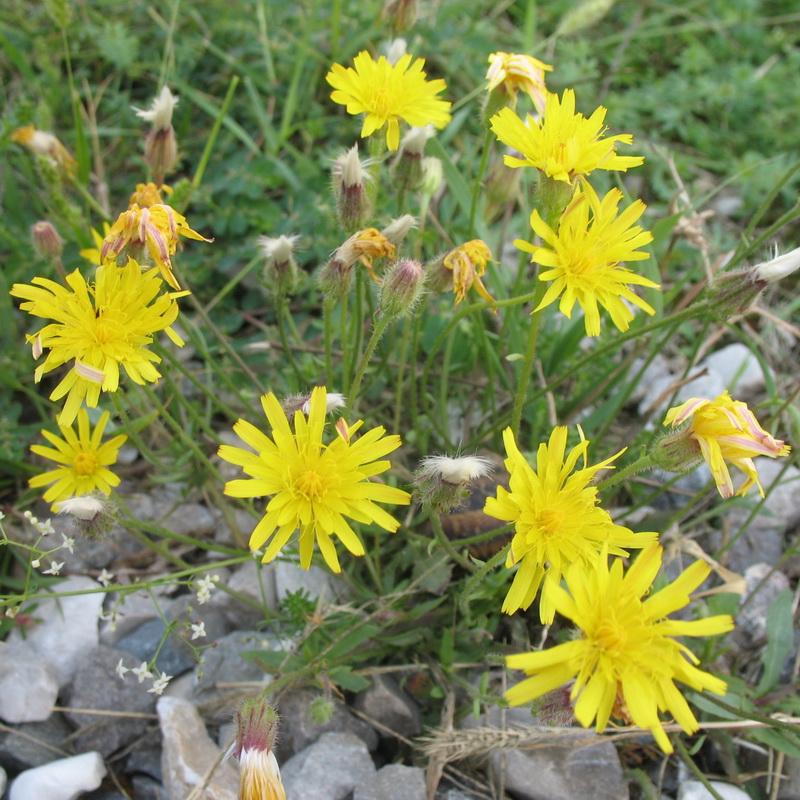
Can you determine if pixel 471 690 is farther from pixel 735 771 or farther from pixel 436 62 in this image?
pixel 436 62

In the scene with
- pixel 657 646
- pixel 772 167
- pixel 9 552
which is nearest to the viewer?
pixel 657 646

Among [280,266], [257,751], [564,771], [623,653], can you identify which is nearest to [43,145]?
[280,266]

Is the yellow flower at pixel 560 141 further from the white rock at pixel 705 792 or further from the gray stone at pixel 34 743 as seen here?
the gray stone at pixel 34 743

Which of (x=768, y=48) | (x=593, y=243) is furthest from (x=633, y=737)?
(x=768, y=48)

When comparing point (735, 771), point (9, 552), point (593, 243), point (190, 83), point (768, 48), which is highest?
point (768, 48)

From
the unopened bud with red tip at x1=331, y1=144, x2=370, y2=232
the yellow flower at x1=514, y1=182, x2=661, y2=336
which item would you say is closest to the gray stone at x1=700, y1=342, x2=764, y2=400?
the yellow flower at x1=514, y1=182, x2=661, y2=336

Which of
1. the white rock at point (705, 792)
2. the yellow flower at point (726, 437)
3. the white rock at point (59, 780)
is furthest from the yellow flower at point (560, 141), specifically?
the white rock at point (59, 780)
